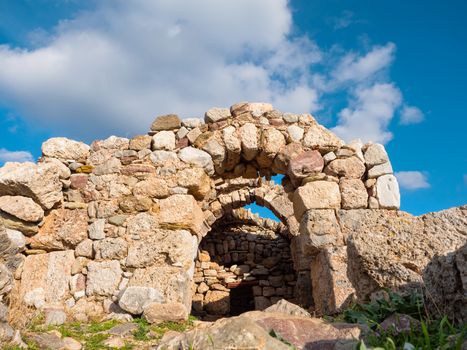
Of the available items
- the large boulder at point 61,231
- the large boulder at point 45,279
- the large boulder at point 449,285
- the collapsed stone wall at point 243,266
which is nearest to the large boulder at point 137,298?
the large boulder at point 45,279

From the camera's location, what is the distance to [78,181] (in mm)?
5285

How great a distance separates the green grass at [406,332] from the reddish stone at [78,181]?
12.9 feet

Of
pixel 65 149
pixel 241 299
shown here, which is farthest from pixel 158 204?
pixel 241 299

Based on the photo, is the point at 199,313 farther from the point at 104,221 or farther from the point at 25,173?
the point at 25,173

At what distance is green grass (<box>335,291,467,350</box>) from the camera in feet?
6.03

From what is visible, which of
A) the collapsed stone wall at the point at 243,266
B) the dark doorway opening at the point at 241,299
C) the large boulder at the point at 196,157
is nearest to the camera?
the large boulder at the point at 196,157

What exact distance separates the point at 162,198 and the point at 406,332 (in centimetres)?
361

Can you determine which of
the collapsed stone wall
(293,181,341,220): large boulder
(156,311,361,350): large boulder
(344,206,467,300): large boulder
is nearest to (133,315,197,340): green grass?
(156,311,361,350): large boulder

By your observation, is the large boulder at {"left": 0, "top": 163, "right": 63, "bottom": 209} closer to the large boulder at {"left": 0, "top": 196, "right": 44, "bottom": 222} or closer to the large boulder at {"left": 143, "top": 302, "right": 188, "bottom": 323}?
Result: the large boulder at {"left": 0, "top": 196, "right": 44, "bottom": 222}

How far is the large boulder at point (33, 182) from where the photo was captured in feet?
15.5

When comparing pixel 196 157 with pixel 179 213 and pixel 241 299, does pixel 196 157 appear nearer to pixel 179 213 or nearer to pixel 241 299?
pixel 179 213

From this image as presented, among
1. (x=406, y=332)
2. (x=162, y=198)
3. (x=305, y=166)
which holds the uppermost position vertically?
(x=305, y=166)

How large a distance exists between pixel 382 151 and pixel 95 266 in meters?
4.00

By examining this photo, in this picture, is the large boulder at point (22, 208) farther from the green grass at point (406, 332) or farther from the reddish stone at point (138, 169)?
the green grass at point (406, 332)
